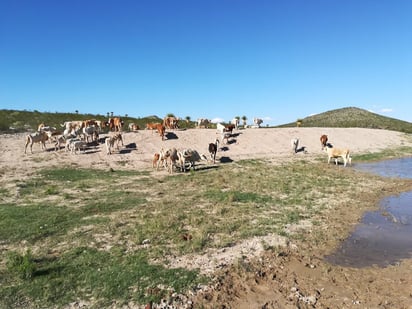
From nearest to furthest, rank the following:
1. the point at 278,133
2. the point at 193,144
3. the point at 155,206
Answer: the point at 155,206
the point at 193,144
the point at 278,133

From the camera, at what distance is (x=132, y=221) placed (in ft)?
41.1

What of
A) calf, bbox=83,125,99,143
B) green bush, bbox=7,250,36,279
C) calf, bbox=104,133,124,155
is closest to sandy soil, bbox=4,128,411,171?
calf, bbox=104,133,124,155

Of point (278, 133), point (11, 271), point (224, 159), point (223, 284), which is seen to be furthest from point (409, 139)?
point (11, 271)

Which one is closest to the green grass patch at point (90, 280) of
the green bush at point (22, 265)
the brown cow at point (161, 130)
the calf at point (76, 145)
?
the green bush at point (22, 265)

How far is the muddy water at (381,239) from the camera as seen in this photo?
959cm

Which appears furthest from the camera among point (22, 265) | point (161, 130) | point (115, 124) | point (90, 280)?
point (115, 124)

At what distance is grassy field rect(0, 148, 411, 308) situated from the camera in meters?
7.94

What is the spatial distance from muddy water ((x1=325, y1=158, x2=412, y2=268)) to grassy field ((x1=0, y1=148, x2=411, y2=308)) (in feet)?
4.87

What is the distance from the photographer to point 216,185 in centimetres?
1895

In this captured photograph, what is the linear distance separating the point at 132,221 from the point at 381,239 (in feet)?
27.6

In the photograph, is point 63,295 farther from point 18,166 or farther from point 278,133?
point 278,133

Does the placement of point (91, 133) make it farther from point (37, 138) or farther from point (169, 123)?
point (169, 123)

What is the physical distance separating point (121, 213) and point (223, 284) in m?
6.70

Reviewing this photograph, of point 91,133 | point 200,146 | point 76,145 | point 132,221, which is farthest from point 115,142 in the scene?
point 132,221
